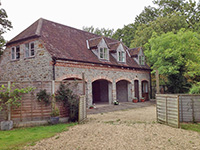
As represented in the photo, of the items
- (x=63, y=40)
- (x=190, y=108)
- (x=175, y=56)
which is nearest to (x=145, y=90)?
(x=175, y=56)

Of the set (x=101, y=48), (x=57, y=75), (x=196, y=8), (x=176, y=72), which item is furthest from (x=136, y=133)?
(x=196, y=8)

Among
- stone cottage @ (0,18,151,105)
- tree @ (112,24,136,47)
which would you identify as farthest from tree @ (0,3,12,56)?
tree @ (112,24,136,47)

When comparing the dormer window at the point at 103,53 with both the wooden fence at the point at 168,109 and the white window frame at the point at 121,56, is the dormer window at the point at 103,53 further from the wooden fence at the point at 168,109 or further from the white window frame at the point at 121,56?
the wooden fence at the point at 168,109

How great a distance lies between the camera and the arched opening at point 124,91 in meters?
21.8

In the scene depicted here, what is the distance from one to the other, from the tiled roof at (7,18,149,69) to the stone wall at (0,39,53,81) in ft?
2.00

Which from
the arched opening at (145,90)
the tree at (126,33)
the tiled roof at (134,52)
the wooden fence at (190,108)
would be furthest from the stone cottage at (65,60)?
the tree at (126,33)

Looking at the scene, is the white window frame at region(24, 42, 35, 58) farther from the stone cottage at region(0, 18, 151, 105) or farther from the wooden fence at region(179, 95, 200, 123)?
the wooden fence at region(179, 95, 200, 123)

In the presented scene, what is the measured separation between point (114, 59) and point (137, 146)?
1509cm

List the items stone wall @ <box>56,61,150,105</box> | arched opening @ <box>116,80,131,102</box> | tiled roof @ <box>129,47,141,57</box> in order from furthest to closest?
tiled roof @ <box>129,47,141,57</box> → arched opening @ <box>116,80,131,102</box> → stone wall @ <box>56,61,150,105</box>

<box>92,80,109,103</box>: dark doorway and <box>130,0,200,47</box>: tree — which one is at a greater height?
<box>130,0,200,47</box>: tree

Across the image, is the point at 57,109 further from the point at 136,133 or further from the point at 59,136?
the point at 136,133

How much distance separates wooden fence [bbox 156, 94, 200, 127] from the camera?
854 cm

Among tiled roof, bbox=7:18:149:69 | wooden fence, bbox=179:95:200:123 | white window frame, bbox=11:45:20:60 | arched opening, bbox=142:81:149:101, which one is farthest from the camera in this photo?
arched opening, bbox=142:81:149:101

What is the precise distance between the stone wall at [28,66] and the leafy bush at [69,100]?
388cm
